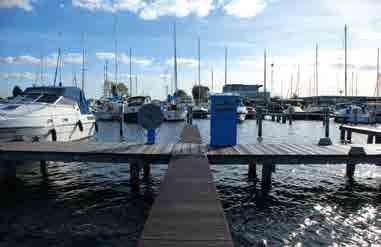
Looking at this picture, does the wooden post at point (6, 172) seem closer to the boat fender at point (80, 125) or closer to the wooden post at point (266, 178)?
the boat fender at point (80, 125)

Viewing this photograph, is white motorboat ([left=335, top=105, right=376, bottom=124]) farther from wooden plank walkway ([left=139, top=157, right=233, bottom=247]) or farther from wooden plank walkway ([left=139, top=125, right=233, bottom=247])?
wooden plank walkway ([left=139, top=157, right=233, bottom=247])

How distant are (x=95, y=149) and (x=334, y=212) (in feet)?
22.2

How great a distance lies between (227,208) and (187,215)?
12.5 ft

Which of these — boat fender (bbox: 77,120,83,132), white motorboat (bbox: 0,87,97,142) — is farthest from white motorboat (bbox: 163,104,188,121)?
boat fender (bbox: 77,120,83,132)

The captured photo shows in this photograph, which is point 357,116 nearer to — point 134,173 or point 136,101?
point 136,101

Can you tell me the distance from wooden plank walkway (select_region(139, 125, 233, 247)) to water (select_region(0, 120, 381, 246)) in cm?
138

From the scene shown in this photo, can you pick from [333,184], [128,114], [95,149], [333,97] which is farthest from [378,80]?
[95,149]

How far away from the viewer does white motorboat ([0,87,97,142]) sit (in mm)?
11844

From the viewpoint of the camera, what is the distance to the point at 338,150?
9.38m

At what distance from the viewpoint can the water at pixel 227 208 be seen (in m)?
6.26

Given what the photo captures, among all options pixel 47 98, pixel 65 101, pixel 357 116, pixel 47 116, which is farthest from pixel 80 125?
pixel 357 116

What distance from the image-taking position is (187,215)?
14.7 ft

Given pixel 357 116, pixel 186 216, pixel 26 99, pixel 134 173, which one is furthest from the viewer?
pixel 357 116

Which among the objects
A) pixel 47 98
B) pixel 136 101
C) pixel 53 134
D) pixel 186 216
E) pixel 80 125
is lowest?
pixel 186 216
